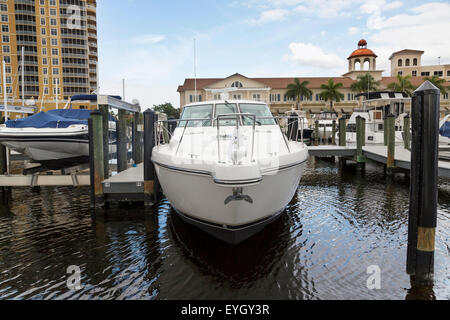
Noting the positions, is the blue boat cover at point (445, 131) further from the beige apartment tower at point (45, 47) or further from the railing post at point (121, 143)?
the beige apartment tower at point (45, 47)

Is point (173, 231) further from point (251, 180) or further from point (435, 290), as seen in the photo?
point (435, 290)

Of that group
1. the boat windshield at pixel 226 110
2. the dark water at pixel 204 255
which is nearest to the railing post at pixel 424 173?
the dark water at pixel 204 255

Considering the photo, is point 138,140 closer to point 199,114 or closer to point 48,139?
point 48,139

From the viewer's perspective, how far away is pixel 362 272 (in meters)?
4.85

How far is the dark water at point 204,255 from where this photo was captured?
14.5ft

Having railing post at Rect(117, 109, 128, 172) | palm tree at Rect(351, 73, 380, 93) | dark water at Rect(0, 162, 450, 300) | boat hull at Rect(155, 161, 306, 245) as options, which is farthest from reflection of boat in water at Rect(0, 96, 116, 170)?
palm tree at Rect(351, 73, 380, 93)

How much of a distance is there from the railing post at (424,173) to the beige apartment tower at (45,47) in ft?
202

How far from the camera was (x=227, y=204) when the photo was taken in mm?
4773

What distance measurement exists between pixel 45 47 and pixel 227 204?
6944 centimetres

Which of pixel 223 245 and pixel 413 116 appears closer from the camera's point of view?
pixel 413 116

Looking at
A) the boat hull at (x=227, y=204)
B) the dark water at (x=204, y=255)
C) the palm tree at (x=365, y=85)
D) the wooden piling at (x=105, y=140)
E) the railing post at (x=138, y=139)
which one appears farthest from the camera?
the palm tree at (x=365, y=85)

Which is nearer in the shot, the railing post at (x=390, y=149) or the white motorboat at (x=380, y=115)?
the railing post at (x=390, y=149)
